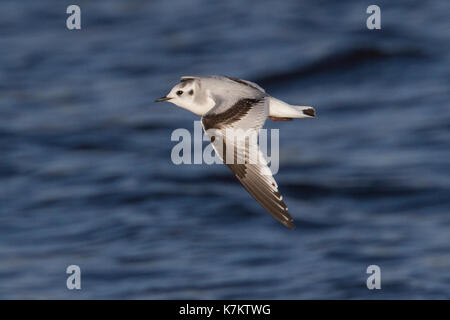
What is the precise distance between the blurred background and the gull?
172 inches

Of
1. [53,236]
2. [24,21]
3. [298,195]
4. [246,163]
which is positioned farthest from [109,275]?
[24,21]

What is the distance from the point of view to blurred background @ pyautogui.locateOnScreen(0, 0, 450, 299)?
12148mm

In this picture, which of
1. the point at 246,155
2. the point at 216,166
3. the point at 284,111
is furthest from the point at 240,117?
the point at 216,166

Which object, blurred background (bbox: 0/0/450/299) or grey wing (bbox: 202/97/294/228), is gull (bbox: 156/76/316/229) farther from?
blurred background (bbox: 0/0/450/299)

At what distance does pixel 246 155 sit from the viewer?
681 cm

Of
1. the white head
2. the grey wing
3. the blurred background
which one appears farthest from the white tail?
the blurred background

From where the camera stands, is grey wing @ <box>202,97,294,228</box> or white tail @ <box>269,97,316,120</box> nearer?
grey wing @ <box>202,97,294,228</box>

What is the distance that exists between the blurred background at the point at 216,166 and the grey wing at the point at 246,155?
4.59m

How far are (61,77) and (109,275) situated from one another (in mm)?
7066

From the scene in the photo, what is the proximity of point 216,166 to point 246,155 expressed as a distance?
8314 mm

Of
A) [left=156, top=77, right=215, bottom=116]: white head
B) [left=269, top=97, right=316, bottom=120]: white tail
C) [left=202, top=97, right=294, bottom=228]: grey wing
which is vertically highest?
[left=156, top=77, right=215, bottom=116]: white head

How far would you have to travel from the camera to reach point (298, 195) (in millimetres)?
14320

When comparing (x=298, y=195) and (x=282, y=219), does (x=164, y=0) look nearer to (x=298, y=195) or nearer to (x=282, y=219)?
(x=298, y=195)

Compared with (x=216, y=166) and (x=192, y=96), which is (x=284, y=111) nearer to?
(x=192, y=96)
